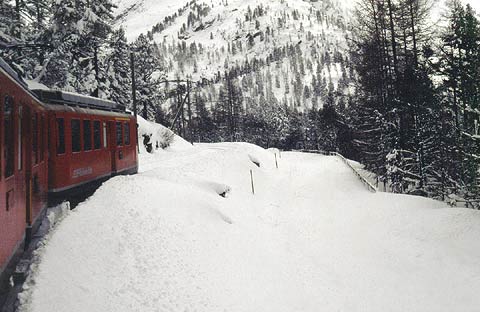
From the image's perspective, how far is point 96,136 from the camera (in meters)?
13.6

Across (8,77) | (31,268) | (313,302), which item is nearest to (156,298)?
(31,268)

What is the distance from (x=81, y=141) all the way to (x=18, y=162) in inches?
206

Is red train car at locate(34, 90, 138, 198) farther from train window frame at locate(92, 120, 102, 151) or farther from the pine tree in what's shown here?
the pine tree

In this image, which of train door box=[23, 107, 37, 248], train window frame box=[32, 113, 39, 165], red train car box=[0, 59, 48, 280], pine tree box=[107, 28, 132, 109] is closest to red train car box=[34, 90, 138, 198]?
red train car box=[0, 59, 48, 280]

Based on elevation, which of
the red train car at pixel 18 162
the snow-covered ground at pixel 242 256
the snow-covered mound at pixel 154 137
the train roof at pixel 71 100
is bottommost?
the snow-covered ground at pixel 242 256

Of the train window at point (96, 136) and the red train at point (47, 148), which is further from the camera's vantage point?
the train window at point (96, 136)

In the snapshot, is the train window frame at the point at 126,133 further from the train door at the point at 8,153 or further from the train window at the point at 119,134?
the train door at the point at 8,153

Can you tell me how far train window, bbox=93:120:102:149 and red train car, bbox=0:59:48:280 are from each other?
3112mm

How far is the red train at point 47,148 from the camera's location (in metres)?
6.61

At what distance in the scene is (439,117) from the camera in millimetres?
20953

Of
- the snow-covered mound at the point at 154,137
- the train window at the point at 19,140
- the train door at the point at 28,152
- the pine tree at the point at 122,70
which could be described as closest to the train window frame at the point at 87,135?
the train door at the point at 28,152

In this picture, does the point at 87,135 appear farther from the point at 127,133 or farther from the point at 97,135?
the point at 127,133

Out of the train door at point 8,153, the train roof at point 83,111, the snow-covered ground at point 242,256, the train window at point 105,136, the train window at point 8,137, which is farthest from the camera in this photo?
the train window at point 105,136

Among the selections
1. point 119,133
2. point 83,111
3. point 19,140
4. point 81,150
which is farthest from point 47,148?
point 119,133
